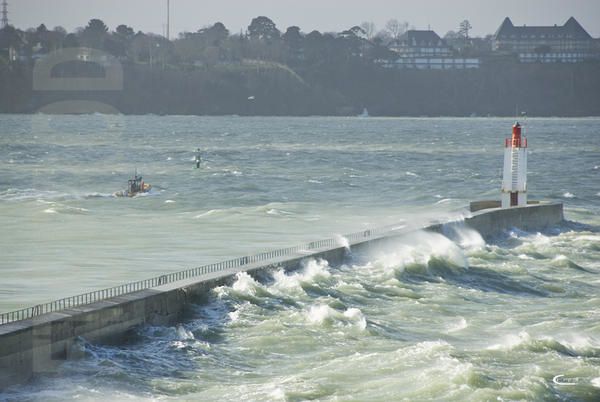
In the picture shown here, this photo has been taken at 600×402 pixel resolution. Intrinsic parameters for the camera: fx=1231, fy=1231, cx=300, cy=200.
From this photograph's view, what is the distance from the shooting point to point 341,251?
34562 mm

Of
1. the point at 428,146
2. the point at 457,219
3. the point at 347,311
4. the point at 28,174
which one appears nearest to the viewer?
the point at 347,311

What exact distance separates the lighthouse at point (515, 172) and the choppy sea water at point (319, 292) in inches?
89.2

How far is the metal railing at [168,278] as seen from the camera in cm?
2472

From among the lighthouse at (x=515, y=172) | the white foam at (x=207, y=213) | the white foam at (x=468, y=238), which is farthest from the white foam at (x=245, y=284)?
the white foam at (x=207, y=213)

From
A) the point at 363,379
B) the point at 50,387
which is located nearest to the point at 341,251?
the point at 363,379

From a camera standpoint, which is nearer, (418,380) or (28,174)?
(418,380)

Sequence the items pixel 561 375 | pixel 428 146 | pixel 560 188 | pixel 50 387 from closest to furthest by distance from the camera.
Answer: pixel 50 387, pixel 561 375, pixel 560 188, pixel 428 146

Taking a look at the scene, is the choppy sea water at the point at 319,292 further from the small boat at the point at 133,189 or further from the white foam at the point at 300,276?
the small boat at the point at 133,189

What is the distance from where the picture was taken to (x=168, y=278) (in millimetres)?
28641

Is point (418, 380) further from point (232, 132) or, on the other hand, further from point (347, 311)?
point (232, 132)

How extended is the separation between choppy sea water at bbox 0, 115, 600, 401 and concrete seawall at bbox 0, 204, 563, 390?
0.31 meters

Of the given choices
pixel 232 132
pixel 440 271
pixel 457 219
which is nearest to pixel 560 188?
pixel 457 219

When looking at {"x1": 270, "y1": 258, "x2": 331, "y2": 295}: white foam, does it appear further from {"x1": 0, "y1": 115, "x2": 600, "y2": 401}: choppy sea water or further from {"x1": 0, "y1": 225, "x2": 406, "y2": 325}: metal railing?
{"x1": 0, "y1": 225, "x2": 406, "y2": 325}: metal railing

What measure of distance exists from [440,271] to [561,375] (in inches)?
519
